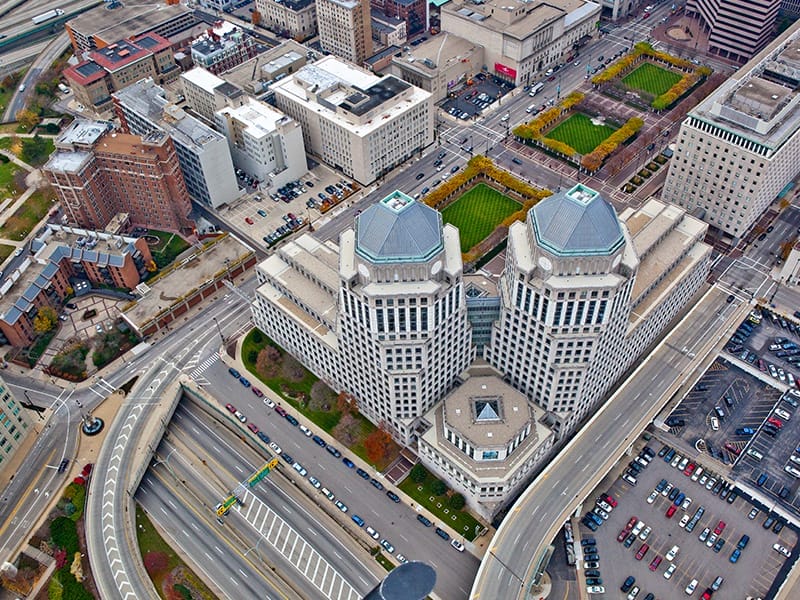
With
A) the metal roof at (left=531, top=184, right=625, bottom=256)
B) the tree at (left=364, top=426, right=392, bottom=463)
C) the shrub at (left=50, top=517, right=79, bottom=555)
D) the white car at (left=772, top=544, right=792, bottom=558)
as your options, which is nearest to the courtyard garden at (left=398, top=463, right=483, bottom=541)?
the tree at (left=364, top=426, right=392, bottom=463)

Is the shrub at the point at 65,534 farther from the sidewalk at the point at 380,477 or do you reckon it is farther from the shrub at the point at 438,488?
the shrub at the point at 438,488

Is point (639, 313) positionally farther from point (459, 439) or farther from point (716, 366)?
point (459, 439)

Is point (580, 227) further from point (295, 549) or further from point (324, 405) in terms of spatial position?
point (295, 549)

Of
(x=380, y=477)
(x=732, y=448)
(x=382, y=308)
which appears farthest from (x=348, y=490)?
(x=732, y=448)

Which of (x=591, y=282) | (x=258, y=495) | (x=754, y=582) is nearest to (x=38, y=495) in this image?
(x=258, y=495)

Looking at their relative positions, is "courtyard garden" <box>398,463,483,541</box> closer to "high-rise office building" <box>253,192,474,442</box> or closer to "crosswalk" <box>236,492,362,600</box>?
"high-rise office building" <box>253,192,474,442</box>

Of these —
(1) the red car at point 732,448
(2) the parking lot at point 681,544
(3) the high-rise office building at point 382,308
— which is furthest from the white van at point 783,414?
(3) the high-rise office building at point 382,308
